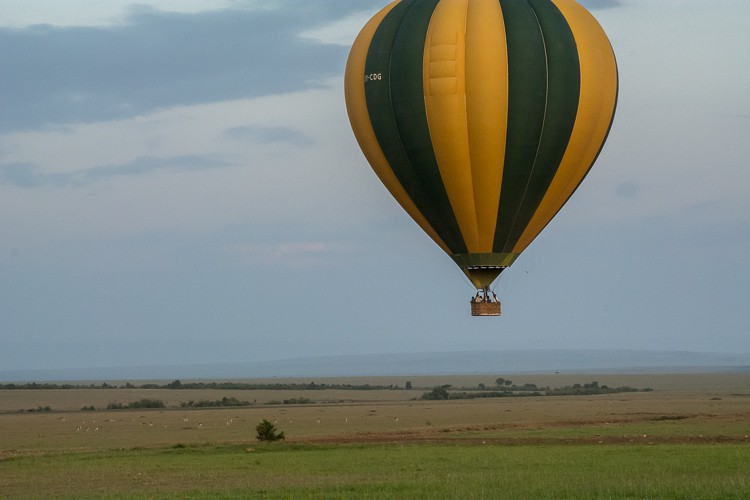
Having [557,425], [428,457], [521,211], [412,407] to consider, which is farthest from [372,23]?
[412,407]

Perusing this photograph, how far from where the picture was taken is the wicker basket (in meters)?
33.0

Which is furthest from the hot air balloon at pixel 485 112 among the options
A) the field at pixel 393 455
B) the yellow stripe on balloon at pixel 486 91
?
the field at pixel 393 455

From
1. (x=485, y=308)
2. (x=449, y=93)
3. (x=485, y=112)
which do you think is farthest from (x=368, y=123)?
(x=485, y=308)

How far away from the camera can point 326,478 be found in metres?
30.8

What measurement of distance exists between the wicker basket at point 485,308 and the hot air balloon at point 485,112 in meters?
0.04

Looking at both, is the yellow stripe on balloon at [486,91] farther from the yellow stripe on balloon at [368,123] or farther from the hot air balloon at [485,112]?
the yellow stripe on balloon at [368,123]

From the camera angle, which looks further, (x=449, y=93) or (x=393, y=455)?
(x=393, y=455)

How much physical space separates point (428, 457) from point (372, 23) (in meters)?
13.0

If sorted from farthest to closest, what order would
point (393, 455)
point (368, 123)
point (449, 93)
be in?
point (393, 455) < point (368, 123) < point (449, 93)

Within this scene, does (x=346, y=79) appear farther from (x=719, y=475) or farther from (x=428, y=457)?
(x=719, y=475)

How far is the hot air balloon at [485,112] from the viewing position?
3316 cm

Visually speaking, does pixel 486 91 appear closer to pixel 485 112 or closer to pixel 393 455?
pixel 485 112

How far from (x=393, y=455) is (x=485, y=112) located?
11.5 m

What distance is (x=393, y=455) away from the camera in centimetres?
3809
